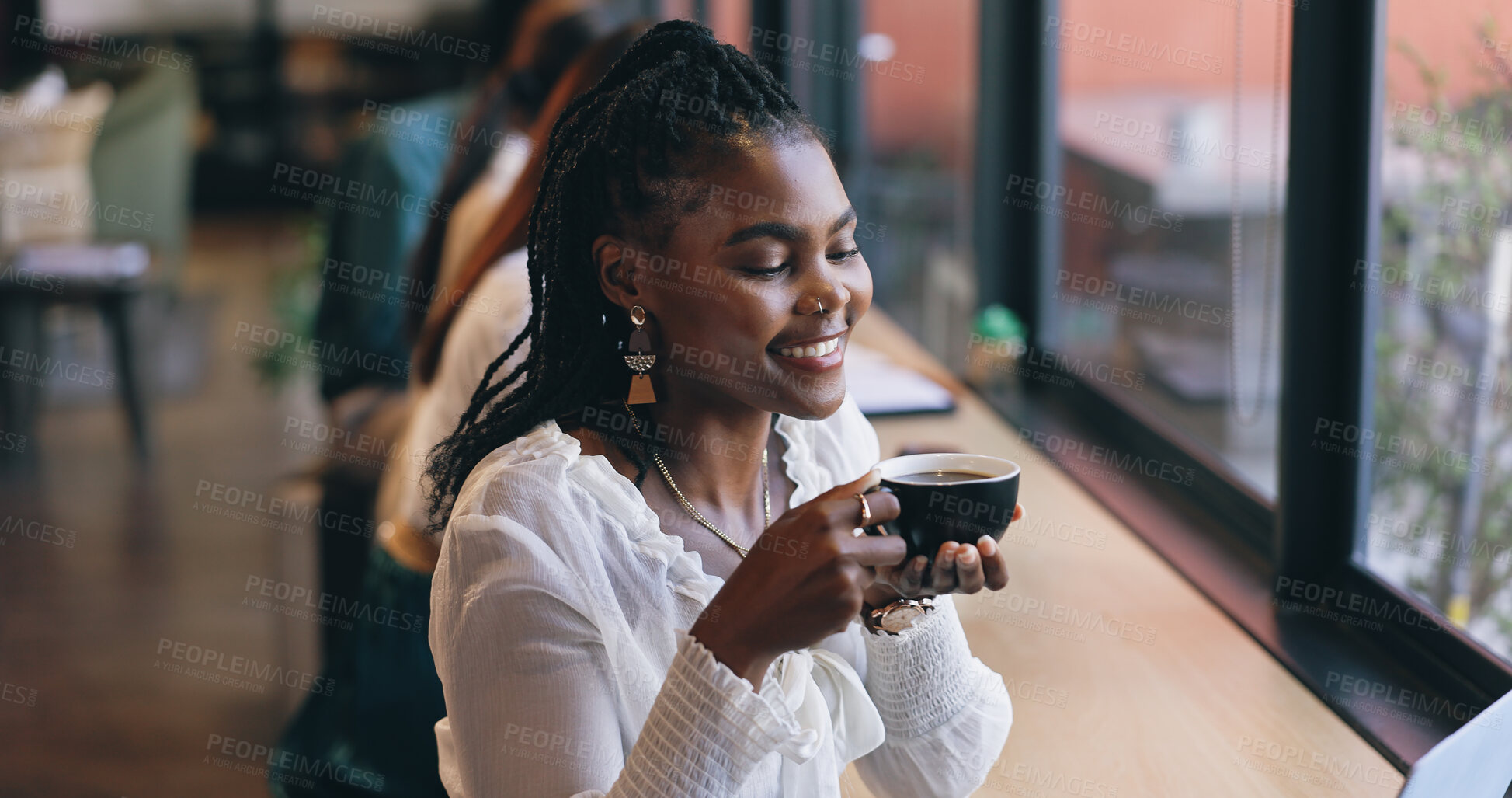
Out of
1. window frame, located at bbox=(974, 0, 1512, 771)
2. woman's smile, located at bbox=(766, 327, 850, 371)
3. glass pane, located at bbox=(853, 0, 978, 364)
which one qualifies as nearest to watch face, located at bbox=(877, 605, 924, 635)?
woman's smile, located at bbox=(766, 327, 850, 371)

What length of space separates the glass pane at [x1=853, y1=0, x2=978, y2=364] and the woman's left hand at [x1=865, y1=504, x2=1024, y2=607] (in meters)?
2.08

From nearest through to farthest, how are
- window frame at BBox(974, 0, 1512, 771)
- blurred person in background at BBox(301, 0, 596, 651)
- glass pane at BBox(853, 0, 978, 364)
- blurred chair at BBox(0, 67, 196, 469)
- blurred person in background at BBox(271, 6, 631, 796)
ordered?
window frame at BBox(974, 0, 1512, 771) → blurred person in background at BBox(271, 6, 631, 796) → blurred person in background at BBox(301, 0, 596, 651) → glass pane at BBox(853, 0, 978, 364) → blurred chair at BBox(0, 67, 196, 469)

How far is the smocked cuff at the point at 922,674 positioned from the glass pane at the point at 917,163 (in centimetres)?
188

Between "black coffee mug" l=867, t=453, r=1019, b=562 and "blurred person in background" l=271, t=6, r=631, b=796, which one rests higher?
"black coffee mug" l=867, t=453, r=1019, b=562

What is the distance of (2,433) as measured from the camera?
4867 millimetres

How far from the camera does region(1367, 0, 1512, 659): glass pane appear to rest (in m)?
1.50

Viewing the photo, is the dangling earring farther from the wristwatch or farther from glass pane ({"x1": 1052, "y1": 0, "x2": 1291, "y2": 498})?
glass pane ({"x1": 1052, "y1": 0, "x2": 1291, "y2": 498})

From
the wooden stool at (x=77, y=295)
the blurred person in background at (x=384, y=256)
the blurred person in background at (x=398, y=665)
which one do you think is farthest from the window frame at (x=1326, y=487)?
the wooden stool at (x=77, y=295)

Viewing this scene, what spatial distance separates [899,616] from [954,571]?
16 centimetres

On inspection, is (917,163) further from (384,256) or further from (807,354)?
(807,354)

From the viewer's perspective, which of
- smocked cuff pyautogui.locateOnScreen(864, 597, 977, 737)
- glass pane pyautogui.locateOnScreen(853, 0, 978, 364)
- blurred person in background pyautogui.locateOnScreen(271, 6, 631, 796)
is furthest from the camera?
glass pane pyautogui.locateOnScreen(853, 0, 978, 364)

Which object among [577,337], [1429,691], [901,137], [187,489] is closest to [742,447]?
[577,337]

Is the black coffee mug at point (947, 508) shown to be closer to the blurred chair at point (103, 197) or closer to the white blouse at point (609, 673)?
the white blouse at point (609, 673)

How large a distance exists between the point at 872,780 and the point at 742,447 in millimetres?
353
